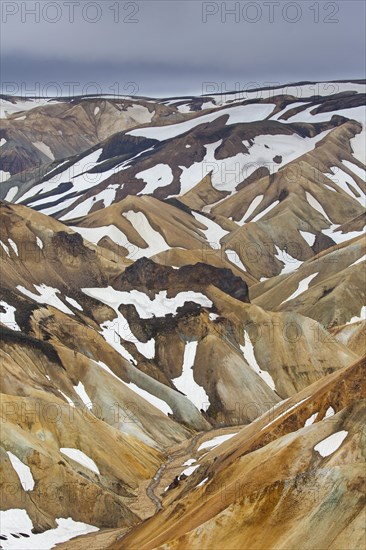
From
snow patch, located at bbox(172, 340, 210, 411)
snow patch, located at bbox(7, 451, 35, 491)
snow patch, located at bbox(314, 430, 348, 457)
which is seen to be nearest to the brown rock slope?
snow patch, located at bbox(314, 430, 348, 457)

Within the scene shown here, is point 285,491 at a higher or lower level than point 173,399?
higher

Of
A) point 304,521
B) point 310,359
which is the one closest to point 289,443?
point 304,521

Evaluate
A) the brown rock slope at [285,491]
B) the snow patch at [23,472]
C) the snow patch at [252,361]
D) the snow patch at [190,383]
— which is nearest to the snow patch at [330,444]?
the brown rock slope at [285,491]

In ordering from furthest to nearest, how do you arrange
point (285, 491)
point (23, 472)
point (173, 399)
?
point (173, 399), point (23, 472), point (285, 491)

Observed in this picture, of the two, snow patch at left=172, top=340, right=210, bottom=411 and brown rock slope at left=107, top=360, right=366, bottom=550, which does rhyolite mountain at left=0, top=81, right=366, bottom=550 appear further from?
snow patch at left=172, top=340, right=210, bottom=411

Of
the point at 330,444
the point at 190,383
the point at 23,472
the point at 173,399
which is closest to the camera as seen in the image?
the point at 330,444

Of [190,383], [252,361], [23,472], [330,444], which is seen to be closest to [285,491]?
[330,444]

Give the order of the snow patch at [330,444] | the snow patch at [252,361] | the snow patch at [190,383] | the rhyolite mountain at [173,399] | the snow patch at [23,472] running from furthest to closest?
the snow patch at [252,361] < the snow patch at [190,383] < the snow patch at [23,472] < the snow patch at [330,444] < the rhyolite mountain at [173,399]

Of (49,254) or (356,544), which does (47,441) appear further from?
(49,254)

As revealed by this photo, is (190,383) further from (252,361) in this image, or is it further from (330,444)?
(330,444)

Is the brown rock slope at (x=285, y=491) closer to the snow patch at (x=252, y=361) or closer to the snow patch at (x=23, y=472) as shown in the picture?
the snow patch at (x=23, y=472)

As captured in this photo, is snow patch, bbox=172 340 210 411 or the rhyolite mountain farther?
snow patch, bbox=172 340 210 411
